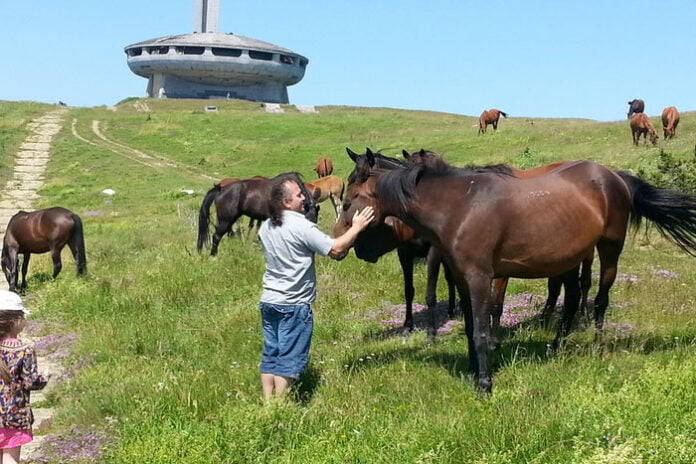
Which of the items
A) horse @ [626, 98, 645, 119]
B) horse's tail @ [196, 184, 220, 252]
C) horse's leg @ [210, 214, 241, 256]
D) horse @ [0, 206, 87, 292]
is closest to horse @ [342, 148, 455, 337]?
horse @ [0, 206, 87, 292]

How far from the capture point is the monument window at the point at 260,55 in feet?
345

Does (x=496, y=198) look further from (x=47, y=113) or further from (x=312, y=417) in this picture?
(x=47, y=113)

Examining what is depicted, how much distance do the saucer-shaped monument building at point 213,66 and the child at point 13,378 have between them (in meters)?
102

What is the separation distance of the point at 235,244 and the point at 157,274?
4.11 m

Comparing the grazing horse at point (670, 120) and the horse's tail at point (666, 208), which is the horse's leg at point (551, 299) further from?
the grazing horse at point (670, 120)

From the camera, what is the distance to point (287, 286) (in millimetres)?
5734

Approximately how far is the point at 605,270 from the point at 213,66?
100 metres

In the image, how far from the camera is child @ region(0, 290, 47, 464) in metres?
4.55

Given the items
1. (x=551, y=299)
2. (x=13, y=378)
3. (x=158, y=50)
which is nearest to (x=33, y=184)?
(x=551, y=299)

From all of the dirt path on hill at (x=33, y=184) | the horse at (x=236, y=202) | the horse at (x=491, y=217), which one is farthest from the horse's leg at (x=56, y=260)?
the horse at (x=491, y=217)

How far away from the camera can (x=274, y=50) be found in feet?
348

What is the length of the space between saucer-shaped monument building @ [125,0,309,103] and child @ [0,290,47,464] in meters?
102

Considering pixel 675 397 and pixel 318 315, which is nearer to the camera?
pixel 675 397

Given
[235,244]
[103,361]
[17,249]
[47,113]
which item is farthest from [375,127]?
[103,361]
